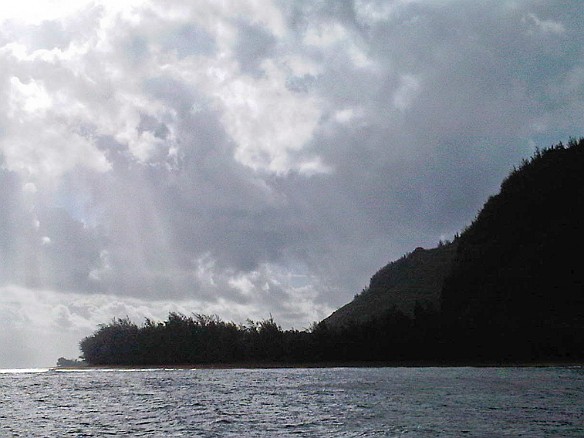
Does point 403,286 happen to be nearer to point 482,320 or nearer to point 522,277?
point 522,277

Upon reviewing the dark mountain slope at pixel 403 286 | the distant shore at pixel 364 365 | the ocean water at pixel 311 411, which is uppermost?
the dark mountain slope at pixel 403 286

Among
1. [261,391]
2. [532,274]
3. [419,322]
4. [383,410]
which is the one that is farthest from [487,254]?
[383,410]

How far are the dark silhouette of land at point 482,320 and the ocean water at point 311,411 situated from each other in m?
43.7

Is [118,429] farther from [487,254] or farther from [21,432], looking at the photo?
[487,254]

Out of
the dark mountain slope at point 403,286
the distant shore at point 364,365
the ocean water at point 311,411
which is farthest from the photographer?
the dark mountain slope at point 403,286

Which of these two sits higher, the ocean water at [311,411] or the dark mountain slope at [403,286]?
the dark mountain slope at [403,286]

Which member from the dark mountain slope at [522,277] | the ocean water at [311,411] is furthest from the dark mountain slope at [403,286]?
the ocean water at [311,411]

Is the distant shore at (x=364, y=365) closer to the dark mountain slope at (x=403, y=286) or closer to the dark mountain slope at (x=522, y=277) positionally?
the dark mountain slope at (x=522, y=277)

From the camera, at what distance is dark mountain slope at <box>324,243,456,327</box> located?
5458 inches

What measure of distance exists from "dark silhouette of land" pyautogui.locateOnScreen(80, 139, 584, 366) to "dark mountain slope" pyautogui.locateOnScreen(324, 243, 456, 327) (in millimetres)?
3154

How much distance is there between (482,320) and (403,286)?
47.0 meters

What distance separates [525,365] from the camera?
297 ft

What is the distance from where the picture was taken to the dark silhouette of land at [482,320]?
323 feet

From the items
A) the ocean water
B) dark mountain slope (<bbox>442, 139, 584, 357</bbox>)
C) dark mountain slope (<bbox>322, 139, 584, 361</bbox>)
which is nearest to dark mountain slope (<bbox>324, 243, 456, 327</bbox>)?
dark mountain slope (<bbox>322, 139, 584, 361</bbox>)
